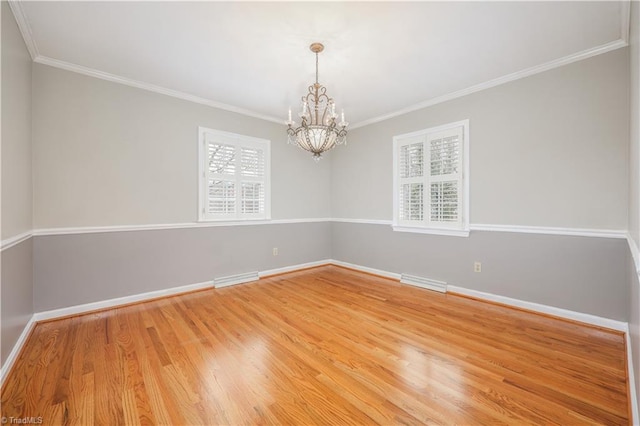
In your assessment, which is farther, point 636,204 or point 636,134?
point 636,134

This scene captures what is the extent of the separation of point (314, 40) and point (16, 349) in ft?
11.6

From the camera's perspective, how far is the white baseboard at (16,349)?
6.07 feet

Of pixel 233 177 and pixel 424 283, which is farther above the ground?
pixel 233 177

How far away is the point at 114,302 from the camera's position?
3184 mm

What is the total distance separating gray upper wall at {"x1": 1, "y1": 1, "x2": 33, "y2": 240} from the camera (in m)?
1.95

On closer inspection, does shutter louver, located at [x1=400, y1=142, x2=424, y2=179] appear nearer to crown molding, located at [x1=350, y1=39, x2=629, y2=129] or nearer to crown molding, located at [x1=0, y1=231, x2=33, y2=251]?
crown molding, located at [x1=350, y1=39, x2=629, y2=129]

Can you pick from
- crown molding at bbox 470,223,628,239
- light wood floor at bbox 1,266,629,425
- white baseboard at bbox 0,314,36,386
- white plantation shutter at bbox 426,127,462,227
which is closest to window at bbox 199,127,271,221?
light wood floor at bbox 1,266,629,425

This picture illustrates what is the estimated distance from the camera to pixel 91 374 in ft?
6.32

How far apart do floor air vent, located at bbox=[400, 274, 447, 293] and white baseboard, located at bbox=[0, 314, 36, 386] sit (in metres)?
4.14

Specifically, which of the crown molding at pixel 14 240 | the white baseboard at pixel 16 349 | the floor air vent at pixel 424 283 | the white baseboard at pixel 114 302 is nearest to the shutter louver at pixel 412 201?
the floor air vent at pixel 424 283

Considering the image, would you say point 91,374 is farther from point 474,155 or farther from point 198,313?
point 474,155

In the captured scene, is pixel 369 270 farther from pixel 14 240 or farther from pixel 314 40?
pixel 14 240

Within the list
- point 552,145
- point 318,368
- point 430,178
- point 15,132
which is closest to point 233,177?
point 15,132

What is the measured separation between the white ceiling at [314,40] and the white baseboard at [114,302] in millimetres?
2573
